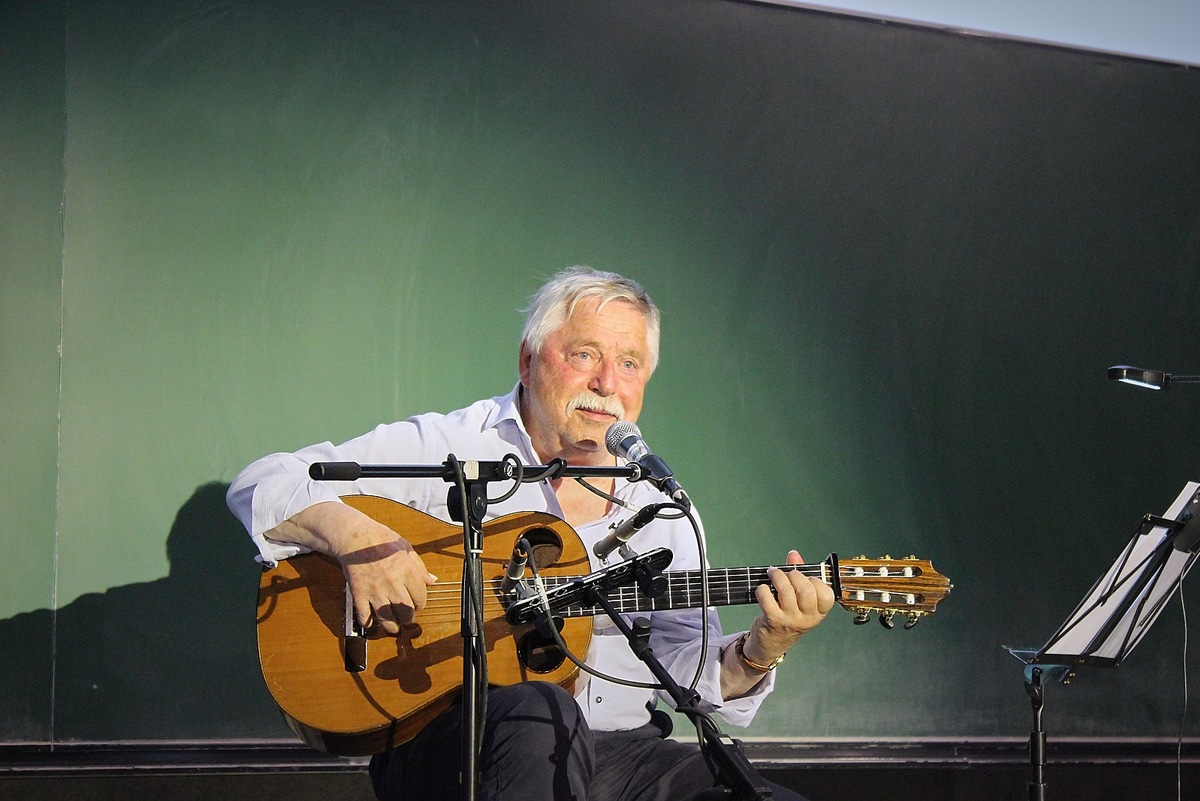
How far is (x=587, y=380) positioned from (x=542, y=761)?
42.0 inches

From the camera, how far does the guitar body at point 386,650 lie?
7.10 ft

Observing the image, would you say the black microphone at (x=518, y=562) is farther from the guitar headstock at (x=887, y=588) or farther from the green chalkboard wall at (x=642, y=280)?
the green chalkboard wall at (x=642, y=280)

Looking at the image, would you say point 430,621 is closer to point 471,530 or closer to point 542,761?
point 542,761

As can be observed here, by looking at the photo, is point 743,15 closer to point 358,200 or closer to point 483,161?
point 483,161

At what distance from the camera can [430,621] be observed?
2.25 m

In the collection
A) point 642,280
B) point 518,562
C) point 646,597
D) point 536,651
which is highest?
point 642,280

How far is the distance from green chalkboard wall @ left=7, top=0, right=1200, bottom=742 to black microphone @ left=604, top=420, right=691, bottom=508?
50.1 inches

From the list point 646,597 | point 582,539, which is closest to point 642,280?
point 582,539

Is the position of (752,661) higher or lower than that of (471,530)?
lower

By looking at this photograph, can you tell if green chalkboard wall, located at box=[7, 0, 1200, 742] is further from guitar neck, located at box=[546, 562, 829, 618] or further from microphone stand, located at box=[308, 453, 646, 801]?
microphone stand, located at box=[308, 453, 646, 801]

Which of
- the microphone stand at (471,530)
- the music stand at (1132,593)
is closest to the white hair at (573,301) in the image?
the microphone stand at (471,530)

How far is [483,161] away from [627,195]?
46 cm

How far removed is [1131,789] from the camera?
359cm

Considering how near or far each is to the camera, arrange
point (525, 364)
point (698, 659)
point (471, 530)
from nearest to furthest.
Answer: point (471, 530) < point (698, 659) < point (525, 364)
